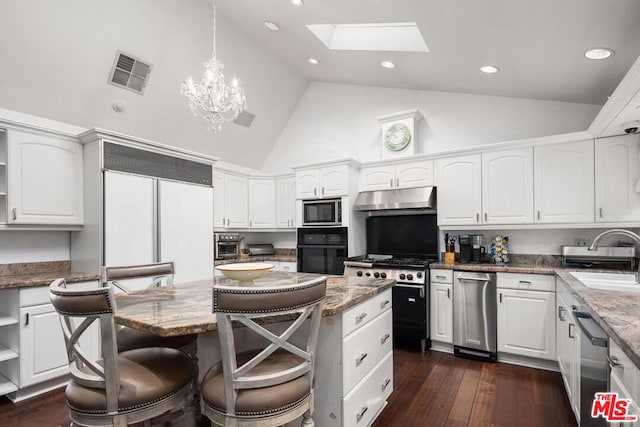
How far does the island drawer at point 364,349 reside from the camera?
1741 mm

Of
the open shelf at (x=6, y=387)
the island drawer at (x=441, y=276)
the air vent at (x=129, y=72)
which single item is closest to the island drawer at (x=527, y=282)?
the island drawer at (x=441, y=276)

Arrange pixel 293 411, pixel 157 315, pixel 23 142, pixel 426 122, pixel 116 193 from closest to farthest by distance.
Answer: pixel 293 411, pixel 157 315, pixel 23 142, pixel 116 193, pixel 426 122

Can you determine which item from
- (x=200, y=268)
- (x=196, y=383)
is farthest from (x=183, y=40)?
(x=196, y=383)

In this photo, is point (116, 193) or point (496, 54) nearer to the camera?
point (496, 54)

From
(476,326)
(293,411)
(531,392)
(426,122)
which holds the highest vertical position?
(426,122)

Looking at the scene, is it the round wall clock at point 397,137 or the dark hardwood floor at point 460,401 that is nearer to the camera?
the dark hardwood floor at point 460,401

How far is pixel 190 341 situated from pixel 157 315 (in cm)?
60

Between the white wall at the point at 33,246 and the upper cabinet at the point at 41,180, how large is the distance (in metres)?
0.30

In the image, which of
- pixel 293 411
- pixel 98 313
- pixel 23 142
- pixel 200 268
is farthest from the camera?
pixel 200 268

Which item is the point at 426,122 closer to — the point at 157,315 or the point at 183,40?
the point at 183,40

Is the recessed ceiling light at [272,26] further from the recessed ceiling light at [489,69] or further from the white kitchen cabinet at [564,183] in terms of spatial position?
the white kitchen cabinet at [564,183]

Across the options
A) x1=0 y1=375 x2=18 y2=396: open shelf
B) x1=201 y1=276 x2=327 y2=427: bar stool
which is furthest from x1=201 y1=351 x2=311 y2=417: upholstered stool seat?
x1=0 y1=375 x2=18 y2=396: open shelf

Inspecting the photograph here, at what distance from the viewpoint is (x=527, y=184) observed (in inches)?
134

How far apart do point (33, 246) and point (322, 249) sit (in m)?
3.02
